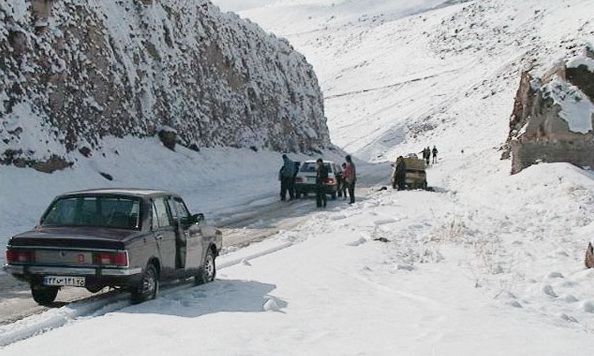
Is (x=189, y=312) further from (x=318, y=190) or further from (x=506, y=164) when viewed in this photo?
(x=506, y=164)

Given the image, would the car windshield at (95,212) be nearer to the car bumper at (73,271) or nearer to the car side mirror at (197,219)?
the car bumper at (73,271)

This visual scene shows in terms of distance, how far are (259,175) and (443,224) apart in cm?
2391

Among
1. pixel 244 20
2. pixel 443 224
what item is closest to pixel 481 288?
pixel 443 224

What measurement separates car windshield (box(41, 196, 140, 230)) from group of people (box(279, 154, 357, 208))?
1576cm

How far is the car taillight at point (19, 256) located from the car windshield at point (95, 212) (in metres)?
0.73

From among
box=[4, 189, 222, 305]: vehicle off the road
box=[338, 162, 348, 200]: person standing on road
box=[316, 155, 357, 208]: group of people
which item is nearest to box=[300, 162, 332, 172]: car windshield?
box=[338, 162, 348, 200]: person standing on road

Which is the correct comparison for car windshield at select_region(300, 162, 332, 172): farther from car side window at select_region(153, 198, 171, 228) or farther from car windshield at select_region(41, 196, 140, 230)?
car windshield at select_region(41, 196, 140, 230)

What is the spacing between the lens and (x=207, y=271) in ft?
40.4

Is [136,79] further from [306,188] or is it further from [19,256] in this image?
[19,256]

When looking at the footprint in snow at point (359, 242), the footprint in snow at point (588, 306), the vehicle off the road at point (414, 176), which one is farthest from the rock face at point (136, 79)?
the footprint in snow at point (588, 306)

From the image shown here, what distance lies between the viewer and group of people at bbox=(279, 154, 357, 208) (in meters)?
26.4

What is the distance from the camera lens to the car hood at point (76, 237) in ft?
31.7

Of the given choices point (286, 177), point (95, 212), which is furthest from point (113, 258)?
point (286, 177)

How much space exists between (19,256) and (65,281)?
760 mm
